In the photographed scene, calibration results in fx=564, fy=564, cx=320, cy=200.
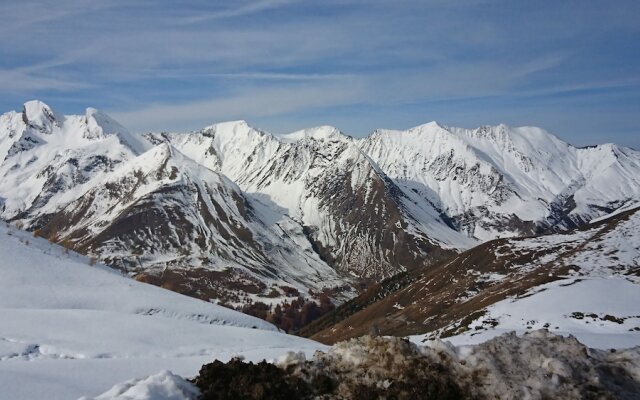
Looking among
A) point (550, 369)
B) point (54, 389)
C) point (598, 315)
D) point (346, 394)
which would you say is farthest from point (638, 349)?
point (598, 315)

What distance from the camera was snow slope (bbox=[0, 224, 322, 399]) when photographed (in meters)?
15.7

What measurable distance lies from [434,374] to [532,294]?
6509 centimetres

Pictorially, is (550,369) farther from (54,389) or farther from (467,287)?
(467,287)

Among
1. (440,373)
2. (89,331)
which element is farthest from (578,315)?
(440,373)

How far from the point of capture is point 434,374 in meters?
12.3

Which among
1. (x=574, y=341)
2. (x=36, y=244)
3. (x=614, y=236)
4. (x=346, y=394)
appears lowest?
(x=346, y=394)

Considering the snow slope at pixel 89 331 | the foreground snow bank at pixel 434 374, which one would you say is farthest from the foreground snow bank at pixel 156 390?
the snow slope at pixel 89 331

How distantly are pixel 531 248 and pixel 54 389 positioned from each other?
15576cm

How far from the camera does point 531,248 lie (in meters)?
155

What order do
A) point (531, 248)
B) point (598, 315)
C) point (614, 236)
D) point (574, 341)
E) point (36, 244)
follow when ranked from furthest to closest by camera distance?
point (531, 248) < point (614, 236) < point (598, 315) < point (36, 244) < point (574, 341)

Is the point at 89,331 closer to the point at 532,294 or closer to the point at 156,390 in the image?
the point at 156,390

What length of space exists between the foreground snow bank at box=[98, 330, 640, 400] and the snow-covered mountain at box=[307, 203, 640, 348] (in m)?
19.1

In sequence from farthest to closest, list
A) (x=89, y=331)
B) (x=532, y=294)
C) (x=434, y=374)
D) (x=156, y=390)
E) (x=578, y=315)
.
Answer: (x=532, y=294), (x=578, y=315), (x=89, y=331), (x=434, y=374), (x=156, y=390)

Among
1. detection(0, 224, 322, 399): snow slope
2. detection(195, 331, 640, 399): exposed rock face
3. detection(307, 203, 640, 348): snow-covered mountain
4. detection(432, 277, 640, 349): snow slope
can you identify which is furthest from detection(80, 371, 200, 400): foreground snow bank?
detection(432, 277, 640, 349): snow slope
